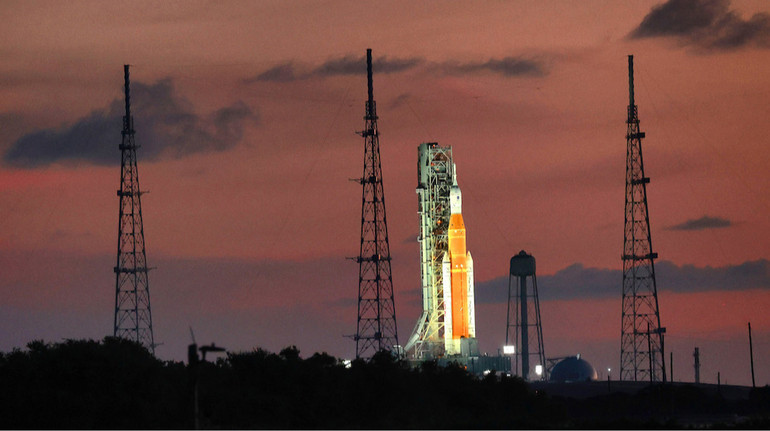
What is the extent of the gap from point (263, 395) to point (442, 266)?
52410 mm

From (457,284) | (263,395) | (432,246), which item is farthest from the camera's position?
(432,246)

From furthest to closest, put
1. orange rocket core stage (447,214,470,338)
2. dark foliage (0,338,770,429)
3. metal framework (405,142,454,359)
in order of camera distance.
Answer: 1. metal framework (405,142,454,359)
2. orange rocket core stage (447,214,470,338)
3. dark foliage (0,338,770,429)

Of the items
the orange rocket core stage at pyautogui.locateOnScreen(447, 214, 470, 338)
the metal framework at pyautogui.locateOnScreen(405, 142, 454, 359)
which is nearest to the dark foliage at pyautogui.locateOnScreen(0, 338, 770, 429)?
the orange rocket core stage at pyautogui.locateOnScreen(447, 214, 470, 338)

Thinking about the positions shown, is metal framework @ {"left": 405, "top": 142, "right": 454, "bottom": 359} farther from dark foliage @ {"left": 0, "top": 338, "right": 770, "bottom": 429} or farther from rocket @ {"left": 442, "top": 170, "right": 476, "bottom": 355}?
dark foliage @ {"left": 0, "top": 338, "right": 770, "bottom": 429}

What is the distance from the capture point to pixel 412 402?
397 feet

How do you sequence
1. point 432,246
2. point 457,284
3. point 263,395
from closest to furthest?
1. point 263,395
2. point 457,284
3. point 432,246

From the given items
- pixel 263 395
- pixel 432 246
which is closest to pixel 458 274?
pixel 432 246

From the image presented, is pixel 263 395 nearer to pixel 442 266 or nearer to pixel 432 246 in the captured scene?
pixel 442 266

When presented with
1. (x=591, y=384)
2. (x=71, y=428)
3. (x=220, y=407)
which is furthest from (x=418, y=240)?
(x=71, y=428)

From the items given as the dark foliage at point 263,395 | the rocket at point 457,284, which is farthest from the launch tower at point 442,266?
the dark foliage at point 263,395

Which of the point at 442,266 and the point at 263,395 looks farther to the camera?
the point at 442,266

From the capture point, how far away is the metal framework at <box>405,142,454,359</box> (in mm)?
165625

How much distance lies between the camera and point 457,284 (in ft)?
533

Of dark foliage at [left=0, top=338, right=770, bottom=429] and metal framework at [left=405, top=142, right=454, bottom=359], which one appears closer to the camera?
dark foliage at [left=0, top=338, right=770, bottom=429]
